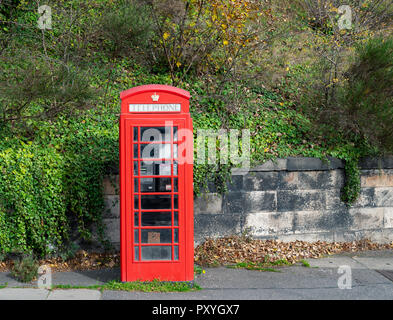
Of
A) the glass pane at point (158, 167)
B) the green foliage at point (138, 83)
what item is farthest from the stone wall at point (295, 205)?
the glass pane at point (158, 167)

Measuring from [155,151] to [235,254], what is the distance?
2.40 metres

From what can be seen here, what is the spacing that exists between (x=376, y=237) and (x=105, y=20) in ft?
22.6

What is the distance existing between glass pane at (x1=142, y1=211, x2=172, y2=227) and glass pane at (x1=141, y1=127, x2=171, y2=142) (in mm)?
967

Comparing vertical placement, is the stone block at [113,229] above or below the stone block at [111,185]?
below

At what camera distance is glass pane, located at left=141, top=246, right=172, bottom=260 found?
570cm

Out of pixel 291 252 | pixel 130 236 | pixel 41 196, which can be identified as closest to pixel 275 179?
pixel 291 252

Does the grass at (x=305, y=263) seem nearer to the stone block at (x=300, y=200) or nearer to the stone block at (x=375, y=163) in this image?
the stone block at (x=300, y=200)

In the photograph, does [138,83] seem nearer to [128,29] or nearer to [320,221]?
[128,29]

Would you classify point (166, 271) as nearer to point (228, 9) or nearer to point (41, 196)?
point (41, 196)

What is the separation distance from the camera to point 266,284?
19.2 feet

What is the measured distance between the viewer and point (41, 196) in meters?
6.40

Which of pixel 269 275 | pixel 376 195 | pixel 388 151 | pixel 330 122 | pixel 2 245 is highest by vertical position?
pixel 330 122

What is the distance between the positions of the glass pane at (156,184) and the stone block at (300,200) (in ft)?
8.30

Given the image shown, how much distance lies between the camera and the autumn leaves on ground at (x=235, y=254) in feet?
21.7
